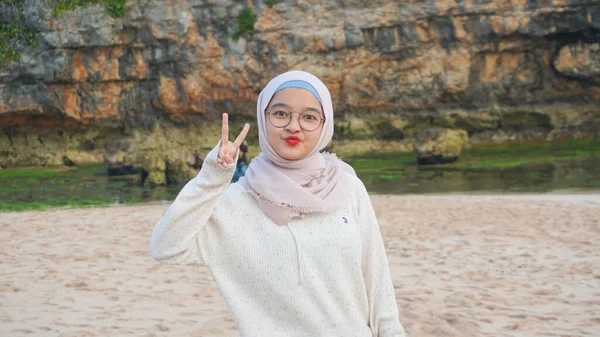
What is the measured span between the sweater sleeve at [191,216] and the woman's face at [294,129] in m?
0.19

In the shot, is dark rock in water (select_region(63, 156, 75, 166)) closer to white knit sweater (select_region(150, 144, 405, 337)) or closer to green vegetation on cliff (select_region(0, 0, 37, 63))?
green vegetation on cliff (select_region(0, 0, 37, 63))

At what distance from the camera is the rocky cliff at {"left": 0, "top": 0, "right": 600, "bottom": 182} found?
102ft

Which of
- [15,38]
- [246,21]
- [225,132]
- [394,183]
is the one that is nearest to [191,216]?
[225,132]

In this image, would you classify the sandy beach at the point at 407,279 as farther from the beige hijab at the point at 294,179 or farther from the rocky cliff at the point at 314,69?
the rocky cliff at the point at 314,69

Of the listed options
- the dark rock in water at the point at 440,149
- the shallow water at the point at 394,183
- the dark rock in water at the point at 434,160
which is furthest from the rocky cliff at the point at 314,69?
the shallow water at the point at 394,183

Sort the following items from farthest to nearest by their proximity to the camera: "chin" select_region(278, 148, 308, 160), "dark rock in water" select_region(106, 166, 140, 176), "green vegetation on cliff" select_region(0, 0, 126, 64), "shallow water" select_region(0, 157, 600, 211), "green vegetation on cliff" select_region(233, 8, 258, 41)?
1. "green vegetation on cliff" select_region(233, 8, 258, 41)
2. "green vegetation on cliff" select_region(0, 0, 126, 64)
3. "dark rock in water" select_region(106, 166, 140, 176)
4. "shallow water" select_region(0, 157, 600, 211)
5. "chin" select_region(278, 148, 308, 160)

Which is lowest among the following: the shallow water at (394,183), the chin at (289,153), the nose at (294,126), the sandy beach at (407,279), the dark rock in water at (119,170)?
the dark rock in water at (119,170)

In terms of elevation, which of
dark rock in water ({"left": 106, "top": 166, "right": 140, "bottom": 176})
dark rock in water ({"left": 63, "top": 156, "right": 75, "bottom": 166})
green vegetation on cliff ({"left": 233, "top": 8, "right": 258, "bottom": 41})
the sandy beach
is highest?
green vegetation on cliff ({"left": 233, "top": 8, "right": 258, "bottom": 41})

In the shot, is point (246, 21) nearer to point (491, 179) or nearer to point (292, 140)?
point (491, 179)

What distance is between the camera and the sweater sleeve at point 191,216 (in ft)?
6.72

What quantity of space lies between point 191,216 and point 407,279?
4939mm

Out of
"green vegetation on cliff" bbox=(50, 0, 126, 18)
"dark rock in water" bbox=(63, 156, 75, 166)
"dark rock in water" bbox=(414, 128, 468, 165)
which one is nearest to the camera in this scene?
"dark rock in water" bbox=(414, 128, 468, 165)

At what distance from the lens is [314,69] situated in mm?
32406

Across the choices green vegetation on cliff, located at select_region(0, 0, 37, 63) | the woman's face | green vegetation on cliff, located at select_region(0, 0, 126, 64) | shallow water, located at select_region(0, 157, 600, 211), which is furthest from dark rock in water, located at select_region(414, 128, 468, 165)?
the woman's face
